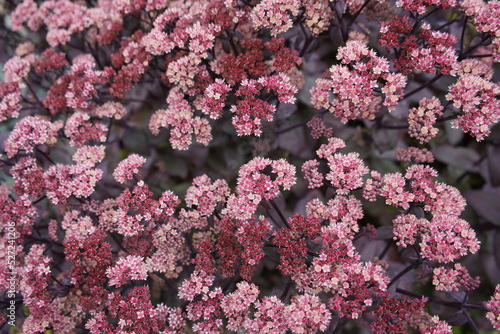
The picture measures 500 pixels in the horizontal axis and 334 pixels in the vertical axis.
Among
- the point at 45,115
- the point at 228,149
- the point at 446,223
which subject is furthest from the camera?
the point at 228,149

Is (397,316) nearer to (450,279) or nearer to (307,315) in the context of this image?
(450,279)

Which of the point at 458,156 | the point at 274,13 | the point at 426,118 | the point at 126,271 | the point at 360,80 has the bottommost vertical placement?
the point at 126,271

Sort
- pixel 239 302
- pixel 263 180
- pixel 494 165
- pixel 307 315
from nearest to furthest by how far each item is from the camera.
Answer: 1. pixel 307 315
2. pixel 239 302
3. pixel 263 180
4. pixel 494 165

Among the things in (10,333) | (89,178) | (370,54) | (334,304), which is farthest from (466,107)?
(10,333)

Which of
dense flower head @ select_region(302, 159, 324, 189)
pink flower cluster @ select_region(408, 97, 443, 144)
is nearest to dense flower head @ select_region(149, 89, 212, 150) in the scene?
dense flower head @ select_region(302, 159, 324, 189)

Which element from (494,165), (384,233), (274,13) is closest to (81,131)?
(274,13)

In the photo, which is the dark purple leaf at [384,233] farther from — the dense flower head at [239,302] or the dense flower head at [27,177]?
the dense flower head at [27,177]

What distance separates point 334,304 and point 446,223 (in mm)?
667

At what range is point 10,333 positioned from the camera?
2.91 m

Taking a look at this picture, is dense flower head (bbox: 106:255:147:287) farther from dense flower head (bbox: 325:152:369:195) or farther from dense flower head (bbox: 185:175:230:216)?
dense flower head (bbox: 325:152:369:195)

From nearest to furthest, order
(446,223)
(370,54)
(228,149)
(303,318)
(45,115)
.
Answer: (303,318)
(446,223)
(370,54)
(45,115)
(228,149)

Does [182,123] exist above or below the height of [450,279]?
above

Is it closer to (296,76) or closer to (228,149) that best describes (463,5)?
(296,76)

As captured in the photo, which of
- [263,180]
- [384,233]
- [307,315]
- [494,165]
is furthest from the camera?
[494,165]
